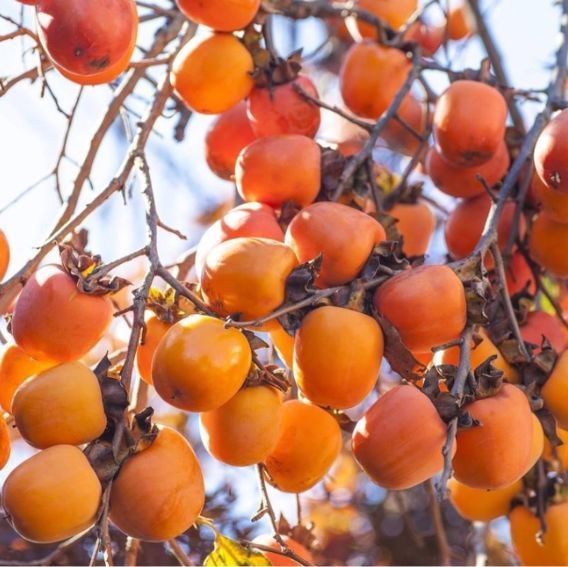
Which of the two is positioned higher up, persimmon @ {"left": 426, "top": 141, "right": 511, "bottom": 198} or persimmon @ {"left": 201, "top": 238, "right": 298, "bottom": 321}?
persimmon @ {"left": 201, "top": 238, "right": 298, "bottom": 321}

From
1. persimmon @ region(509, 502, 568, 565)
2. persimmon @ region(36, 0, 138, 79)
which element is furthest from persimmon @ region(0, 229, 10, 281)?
persimmon @ region(509, 502, 568, 565)

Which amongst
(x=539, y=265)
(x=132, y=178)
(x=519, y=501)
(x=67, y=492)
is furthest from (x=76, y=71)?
(x=519, y=501)

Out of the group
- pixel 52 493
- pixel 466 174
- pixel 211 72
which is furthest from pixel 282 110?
pixel 52 493

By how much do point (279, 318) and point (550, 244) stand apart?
0.61 meters

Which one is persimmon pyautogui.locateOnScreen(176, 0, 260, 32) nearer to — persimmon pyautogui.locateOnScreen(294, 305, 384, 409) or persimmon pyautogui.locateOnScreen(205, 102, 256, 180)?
persimmon pyautogui.locateOnScreen(205, 102, 256, 180)

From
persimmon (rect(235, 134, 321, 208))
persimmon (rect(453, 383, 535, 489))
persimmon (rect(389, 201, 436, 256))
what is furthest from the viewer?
persimmon (rect(389, 201, 436, 256))

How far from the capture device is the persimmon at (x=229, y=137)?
1.96 metres

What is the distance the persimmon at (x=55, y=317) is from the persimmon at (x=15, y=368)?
1.8 inches

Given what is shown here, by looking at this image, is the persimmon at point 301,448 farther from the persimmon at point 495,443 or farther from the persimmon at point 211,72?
the persimmon at point 211,72

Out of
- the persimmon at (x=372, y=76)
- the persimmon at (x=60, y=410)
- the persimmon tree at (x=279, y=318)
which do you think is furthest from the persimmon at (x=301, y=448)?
the persimmon at (x=372, y=76)

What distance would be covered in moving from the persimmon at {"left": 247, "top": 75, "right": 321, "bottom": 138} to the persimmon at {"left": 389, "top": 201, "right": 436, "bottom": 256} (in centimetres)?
32

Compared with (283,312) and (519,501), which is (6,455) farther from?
(519,501)

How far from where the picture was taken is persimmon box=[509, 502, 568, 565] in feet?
5.72

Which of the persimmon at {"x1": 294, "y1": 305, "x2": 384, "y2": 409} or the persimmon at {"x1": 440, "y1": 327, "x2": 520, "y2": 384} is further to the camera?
the persimmon at {"x1": 440, "y1": 327, "x2": 520, "y2": 384}
